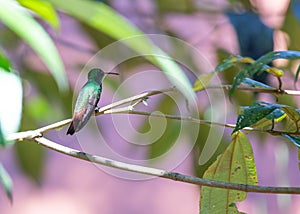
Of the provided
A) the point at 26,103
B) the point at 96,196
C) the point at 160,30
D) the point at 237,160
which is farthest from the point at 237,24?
the point at 96,196

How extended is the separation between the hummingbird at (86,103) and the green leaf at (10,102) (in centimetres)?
5

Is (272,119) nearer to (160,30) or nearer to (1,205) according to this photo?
(160,30)

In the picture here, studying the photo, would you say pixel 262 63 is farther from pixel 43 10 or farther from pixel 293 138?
pixel 43 10

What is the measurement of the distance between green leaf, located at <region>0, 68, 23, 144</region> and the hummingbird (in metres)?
0.05

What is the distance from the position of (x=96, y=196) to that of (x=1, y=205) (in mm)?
319

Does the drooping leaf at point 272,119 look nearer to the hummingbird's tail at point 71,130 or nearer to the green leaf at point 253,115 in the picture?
the green leaf at point 253,115

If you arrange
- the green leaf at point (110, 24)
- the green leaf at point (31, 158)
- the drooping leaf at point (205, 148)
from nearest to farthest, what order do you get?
the green leaf at point (110, 24), the drooping leaf at point (205, 148), the green leaf at point (31, 158)

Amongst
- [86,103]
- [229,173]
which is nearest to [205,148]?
[229,173]

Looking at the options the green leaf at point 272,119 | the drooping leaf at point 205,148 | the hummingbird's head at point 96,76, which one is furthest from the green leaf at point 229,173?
the drooping leaf at point 205,148

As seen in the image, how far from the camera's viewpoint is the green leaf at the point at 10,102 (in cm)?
46

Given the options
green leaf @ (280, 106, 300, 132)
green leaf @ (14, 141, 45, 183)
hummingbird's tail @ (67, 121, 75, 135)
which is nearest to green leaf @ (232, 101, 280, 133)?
green leaf @ (280, 106, 300, 132)

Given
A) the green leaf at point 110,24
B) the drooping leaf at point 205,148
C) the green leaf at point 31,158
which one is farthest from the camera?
the green leaf at point 31,158

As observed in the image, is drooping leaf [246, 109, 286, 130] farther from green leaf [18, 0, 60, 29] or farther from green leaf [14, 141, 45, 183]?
green leaf [14, 141, 45, 183]

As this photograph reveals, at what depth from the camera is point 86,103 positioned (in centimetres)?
45
